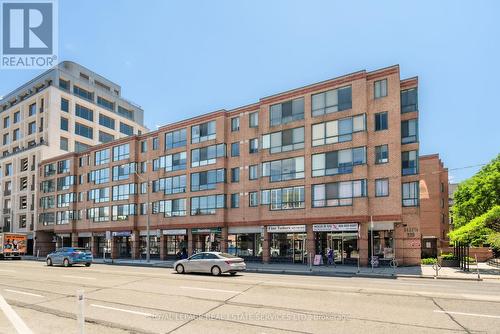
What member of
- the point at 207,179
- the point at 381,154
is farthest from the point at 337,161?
the point at 207,179

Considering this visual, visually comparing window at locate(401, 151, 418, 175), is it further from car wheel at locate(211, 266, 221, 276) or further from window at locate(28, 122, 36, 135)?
window at locate(28, 122, 36, 135)

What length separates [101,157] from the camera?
5316cm

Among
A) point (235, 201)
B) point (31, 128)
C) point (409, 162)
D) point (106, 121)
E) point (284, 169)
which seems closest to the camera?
point (409, 162)

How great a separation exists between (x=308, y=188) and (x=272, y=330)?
25.0 meters

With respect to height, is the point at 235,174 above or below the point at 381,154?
below

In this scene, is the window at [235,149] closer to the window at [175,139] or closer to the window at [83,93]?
the window at [175,139]

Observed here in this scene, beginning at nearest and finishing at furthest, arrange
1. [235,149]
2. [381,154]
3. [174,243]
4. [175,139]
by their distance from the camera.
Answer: [381,154] → [235,149] → [175,139] → [174,243]

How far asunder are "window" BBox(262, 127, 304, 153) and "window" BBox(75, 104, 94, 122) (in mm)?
42228

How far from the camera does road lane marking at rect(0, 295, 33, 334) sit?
939 cm

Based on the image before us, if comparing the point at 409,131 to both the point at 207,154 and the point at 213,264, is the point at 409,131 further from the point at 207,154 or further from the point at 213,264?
the point at 213,264

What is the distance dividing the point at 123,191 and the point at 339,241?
27462 millimetres

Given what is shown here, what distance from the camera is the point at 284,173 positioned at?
35438mm

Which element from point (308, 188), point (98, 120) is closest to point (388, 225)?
point (308, 188)

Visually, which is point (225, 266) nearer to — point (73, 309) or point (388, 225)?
point (73, 309)
